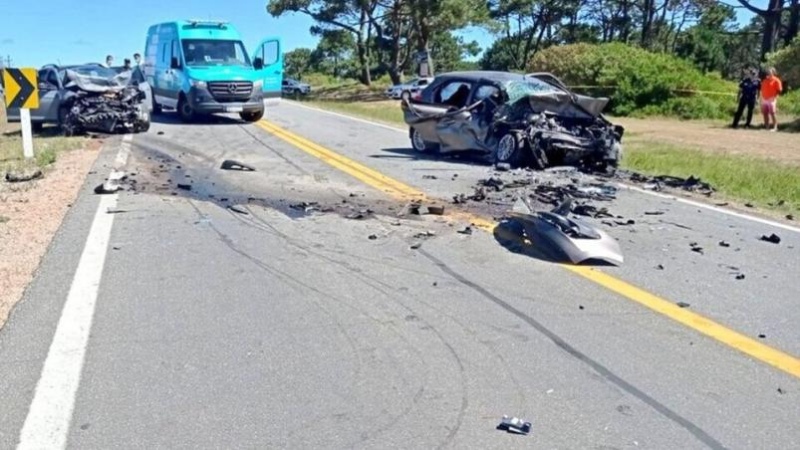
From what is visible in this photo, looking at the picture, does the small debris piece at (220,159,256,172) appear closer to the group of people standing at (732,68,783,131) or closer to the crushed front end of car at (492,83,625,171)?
the crushed front end of car at (492,83,625,171)

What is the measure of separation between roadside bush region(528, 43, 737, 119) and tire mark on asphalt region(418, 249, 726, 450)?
2365cm

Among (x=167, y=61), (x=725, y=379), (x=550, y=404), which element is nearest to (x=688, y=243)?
(x=725, y=379)

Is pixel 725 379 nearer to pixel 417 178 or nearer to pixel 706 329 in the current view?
pixel 706 329

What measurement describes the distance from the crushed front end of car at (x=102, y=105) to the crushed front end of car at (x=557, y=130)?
360 inches

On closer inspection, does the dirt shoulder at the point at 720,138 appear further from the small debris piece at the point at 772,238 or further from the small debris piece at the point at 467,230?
the small debris piece at the point at 467,230

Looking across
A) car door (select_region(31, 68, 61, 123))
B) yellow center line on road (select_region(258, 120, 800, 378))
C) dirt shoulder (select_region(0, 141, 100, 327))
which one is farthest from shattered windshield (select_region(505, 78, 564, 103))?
car door (select_region(31, 68, 61, 123))

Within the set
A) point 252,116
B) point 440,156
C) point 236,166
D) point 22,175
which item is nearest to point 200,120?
point 252,116

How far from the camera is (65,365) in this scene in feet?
14.0

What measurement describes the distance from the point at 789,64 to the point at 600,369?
2906cm

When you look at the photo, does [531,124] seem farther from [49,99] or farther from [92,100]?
[49,99]

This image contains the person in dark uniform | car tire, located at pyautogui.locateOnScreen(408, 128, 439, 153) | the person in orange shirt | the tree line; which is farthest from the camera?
the tree line

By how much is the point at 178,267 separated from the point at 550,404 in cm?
356

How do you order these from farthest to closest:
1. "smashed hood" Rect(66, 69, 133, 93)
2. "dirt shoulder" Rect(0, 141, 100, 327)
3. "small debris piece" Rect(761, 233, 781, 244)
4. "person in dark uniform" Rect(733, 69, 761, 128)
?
"person in dark uniform" Rect(733, 69, 761, 128) → "smashed hood" Rect(66, 69, 133, 93) → "small debris piece" Rect(761, 233, 781, 244) → "dirt shoulder" Rect(0, 141, 100, 327)

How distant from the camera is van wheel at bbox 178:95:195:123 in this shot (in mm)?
20672
